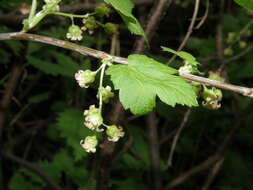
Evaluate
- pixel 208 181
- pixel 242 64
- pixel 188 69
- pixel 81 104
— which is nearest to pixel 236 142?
pixel 242 64

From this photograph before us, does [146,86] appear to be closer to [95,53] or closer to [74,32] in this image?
[95,53]

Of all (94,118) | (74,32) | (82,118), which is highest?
(74,32)

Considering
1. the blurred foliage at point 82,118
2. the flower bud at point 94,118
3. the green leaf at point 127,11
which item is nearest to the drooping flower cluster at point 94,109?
the flower bud at point 94,118

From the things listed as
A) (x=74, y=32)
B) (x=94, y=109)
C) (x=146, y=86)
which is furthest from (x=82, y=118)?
(x=146, y=86)

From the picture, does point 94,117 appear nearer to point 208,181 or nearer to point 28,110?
point 208,181

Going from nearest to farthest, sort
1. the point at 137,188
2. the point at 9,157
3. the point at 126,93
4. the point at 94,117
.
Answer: the point at 126,93 → the point at 94,117 → the point at 9,157 → the point at 137,188

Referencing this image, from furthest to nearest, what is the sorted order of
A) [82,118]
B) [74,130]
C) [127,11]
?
[82,118] < [74,130] < [127,11]
